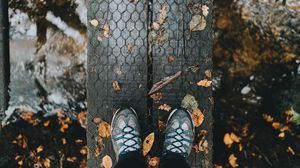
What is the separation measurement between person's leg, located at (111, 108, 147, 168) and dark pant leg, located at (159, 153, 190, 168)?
157 millimetres

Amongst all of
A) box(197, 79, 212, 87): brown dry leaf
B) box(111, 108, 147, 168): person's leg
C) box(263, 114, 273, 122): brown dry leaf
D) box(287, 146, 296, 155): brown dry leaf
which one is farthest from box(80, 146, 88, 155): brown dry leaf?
box(287, 146, 296, 155): brown dry leaf

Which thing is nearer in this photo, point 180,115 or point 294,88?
point 180,115

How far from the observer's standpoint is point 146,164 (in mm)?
2955

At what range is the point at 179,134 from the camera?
2.96 metres

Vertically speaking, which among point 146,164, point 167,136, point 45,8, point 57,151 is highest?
point 45,8

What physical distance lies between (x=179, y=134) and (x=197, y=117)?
0.69ft

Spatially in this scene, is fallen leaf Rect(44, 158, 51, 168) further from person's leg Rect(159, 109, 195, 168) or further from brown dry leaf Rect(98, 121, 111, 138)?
person's leg Rect(159, 109, 195, 168)

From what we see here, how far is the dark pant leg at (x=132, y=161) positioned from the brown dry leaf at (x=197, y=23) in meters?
0.98

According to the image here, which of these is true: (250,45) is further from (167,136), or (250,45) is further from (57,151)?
(57,151)

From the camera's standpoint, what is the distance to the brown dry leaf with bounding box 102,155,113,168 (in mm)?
3096

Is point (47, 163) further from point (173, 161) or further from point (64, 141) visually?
point (173, 161)

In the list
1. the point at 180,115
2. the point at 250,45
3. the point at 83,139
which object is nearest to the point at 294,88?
the point at 250,45

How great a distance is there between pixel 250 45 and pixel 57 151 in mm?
2127

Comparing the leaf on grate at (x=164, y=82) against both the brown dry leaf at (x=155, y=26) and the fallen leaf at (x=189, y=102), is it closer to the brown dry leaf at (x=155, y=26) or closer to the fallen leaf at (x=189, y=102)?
the fallen leaf at (x=189, y=102)
